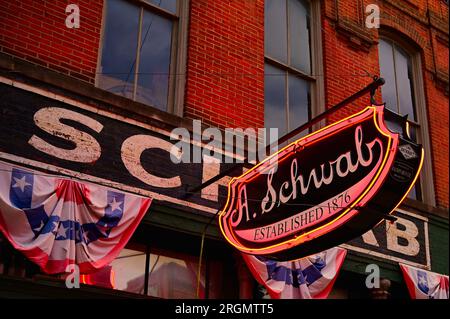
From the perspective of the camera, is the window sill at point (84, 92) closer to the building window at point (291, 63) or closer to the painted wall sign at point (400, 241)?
the building window at point (291, 63)

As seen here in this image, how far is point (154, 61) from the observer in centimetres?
845

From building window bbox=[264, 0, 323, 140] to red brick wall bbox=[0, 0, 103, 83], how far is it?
291cm

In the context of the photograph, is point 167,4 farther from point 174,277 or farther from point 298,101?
point 174,277

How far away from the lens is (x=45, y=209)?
252 inches

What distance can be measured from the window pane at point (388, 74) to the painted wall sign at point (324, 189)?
4.75 meters

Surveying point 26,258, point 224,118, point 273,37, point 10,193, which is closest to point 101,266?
point 26,258

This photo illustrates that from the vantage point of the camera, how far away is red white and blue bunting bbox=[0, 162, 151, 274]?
6176 mm

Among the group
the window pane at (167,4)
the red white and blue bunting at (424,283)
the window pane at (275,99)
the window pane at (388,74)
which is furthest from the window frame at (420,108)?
the window pane at (167,4)

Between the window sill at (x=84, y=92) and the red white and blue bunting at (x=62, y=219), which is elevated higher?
the window sill at (x=84, y=92)

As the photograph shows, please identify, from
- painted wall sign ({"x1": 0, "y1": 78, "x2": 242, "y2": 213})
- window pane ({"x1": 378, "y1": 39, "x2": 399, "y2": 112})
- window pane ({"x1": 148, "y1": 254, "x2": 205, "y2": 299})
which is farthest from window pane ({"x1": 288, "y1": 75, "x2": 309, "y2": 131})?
window pane ({"x1": 148, "y1": 254, "x2": 205, "y2": 299})

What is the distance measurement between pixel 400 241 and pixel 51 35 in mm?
6060

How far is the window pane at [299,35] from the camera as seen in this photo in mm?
10148

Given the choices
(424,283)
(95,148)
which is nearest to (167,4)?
(95,148)
